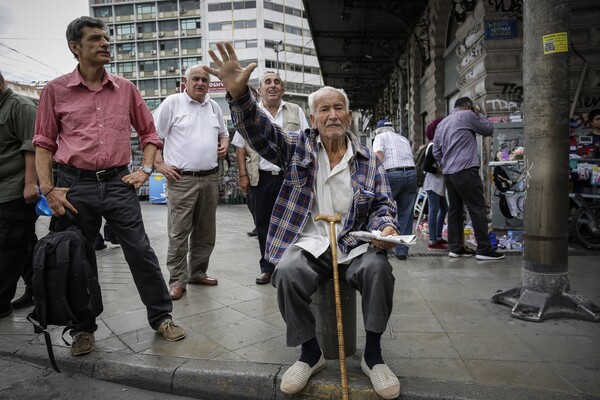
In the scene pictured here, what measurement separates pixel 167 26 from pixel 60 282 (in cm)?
7394

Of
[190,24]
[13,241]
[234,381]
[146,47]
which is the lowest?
[234,381]

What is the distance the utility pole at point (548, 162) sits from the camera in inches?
136

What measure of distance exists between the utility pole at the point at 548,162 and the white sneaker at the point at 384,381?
160 centimetres

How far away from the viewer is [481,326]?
10.9 ft

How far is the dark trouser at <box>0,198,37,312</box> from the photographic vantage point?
12.4 ft

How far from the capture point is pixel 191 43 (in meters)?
67.5

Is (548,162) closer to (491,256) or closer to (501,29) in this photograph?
(491,256)

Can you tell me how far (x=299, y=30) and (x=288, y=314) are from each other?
231 feet

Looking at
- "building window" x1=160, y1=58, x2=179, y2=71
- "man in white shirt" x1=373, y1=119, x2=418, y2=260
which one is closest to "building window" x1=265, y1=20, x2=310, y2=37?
"building window" x1=160, y1=58, x2=179, y2=71

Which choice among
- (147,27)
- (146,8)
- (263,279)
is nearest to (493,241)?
(263,279)

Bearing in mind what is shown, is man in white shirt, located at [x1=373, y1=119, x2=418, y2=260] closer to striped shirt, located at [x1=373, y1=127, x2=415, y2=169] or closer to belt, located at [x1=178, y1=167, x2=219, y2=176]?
striped shirt, located at [x1=373, y1=127, x2=415, y2=169]

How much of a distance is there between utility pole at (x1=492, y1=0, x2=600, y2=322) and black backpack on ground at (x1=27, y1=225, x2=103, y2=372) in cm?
321

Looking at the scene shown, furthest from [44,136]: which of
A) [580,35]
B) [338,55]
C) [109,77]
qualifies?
[338,55]

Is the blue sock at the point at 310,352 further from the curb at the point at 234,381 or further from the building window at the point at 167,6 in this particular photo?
the building window at the point at 167,6
